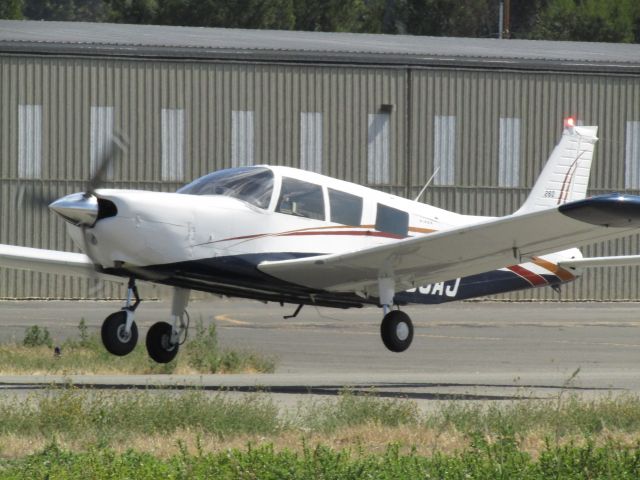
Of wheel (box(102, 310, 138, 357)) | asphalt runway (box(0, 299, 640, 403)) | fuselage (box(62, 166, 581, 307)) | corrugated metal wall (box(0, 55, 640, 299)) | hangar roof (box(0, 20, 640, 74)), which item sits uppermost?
hangar roof (box(0, 20, 640, 74))

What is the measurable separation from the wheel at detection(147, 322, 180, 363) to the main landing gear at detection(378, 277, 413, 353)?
2.85m

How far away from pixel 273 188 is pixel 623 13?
60.9 m

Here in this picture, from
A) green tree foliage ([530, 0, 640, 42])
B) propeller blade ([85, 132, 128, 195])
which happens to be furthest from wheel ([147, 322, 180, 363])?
green tree foliage ([530, 0, 640, 42])

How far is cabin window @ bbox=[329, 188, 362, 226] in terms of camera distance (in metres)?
18.2

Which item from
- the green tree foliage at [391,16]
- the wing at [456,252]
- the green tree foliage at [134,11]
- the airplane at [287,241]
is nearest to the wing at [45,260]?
the airplane at [287,241]

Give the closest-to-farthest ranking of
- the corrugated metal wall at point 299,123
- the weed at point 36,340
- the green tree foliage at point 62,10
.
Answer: the weed at point 36,340 → the corrugated metal wall at point 299,123 → the green tree foliage at point 62,10

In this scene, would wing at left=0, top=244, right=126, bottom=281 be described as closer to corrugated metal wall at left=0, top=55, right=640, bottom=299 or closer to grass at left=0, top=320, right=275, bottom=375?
grass at left=0, top=320, right=275, bottom=375

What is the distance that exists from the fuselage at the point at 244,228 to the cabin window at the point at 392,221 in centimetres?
1

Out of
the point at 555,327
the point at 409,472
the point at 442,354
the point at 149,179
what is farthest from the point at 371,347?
the point at 409,472

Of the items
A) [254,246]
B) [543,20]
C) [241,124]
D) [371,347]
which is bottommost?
[371,347]

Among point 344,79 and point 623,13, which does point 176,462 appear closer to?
point 344,79

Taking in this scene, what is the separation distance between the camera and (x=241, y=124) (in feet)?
128

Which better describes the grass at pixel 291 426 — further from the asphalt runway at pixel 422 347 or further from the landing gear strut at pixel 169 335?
the landing gear strut at pixel 169 335

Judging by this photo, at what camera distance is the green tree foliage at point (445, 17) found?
77812 mm
